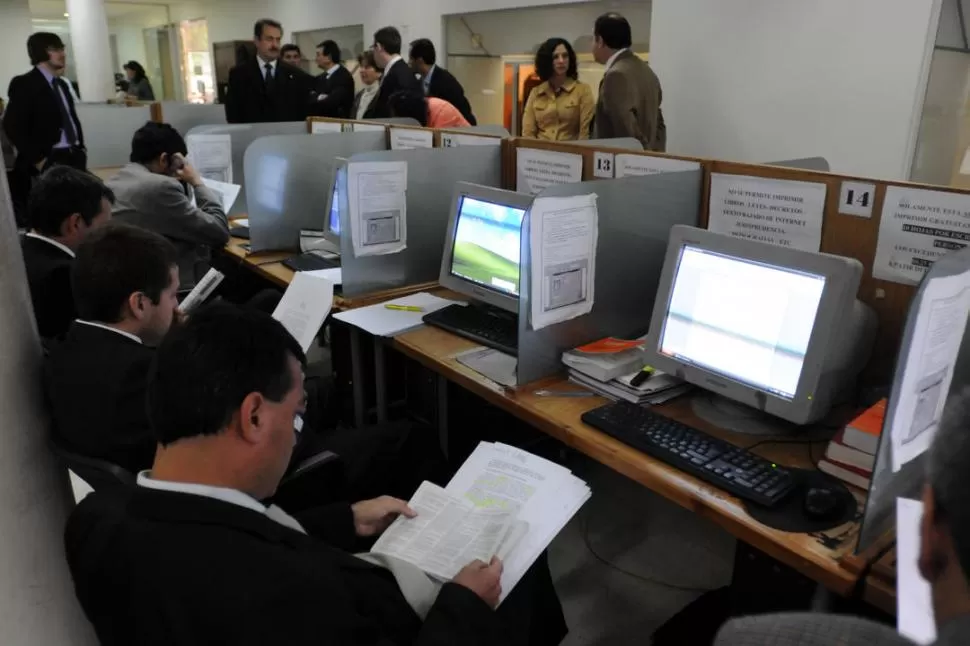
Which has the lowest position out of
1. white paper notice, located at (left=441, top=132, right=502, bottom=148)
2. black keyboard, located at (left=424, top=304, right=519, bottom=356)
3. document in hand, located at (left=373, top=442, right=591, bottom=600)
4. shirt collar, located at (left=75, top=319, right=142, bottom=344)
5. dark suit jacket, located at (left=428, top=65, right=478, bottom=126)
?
document in hand, located at (left=373, top=442, right=591, bottom=600)

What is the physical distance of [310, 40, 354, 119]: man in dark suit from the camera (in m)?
4.67

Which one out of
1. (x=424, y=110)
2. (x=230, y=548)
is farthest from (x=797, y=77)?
(x=230, y=548)

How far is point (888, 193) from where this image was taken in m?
1.46

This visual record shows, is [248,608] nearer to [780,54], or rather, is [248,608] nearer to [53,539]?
[53,539]

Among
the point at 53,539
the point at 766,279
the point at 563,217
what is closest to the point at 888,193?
the point at 766,279

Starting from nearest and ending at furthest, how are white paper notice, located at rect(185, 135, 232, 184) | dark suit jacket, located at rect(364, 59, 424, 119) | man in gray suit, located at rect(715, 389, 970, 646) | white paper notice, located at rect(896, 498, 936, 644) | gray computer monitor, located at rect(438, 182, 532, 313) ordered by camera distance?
man in gray suit, located at rect(715, 389, 970, 646), white paper notice, located at rect(896, 498, 936, 644), gray computer monitor, located at rect(438, 182, 532, 313), white paper notice, located at rect(185, 135, 232, 184), dark suit jacket, located at rect(364, 59, 424, 119)

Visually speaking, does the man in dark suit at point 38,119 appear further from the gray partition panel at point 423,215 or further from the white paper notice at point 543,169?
the white paper notice at point 543,169

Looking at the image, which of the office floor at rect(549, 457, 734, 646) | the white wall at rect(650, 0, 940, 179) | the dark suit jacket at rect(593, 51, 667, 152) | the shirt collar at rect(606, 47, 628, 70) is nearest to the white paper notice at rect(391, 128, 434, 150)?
the dark suit jacket at rect(593, 51, 667, 152)

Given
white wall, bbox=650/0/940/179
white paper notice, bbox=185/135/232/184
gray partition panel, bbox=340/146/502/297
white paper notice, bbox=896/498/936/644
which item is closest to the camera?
white paper notice, bbox=896/498/936/644

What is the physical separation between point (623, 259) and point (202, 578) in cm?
129

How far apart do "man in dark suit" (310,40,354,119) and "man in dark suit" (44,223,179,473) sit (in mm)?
3178

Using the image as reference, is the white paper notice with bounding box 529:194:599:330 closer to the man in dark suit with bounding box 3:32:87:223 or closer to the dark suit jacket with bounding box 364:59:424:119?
the dark suit jacket with bounding box 364:59:424:119

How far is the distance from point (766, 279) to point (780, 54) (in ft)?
9.14

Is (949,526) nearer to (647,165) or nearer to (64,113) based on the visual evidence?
(647,165)
